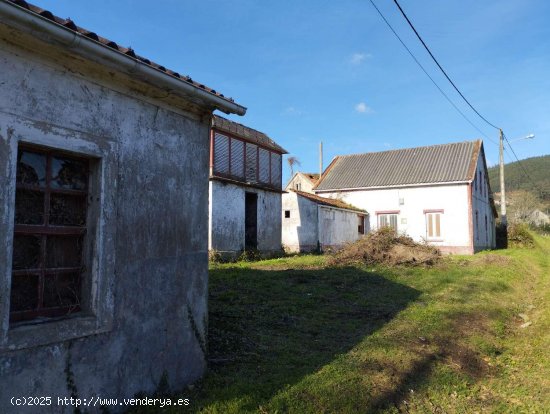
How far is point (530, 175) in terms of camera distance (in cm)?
8669

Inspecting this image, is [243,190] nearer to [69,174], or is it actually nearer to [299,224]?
[299,224]

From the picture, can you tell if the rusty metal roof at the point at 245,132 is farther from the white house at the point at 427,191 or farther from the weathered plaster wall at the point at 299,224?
the white house at the point at 427,191

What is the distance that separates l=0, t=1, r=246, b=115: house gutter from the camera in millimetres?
2967

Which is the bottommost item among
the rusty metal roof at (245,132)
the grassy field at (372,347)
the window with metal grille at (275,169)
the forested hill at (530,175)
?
the grassy field at (372,347)

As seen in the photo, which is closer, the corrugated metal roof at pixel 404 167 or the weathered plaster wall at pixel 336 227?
the weathered plaster wall at pixel 336 227

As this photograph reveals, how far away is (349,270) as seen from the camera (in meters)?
14.4

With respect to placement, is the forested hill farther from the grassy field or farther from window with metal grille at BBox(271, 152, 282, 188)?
the grassy field

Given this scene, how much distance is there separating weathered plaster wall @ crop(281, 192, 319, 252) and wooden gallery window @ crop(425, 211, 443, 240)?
7.25 m

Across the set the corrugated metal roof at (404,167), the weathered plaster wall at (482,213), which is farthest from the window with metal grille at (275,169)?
the weathered plaster wall at (482,213)

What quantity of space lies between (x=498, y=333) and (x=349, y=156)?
2676cm

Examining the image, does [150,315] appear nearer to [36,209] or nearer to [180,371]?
[180,371]

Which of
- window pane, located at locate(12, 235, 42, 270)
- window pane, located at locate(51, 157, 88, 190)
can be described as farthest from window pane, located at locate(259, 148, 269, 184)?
window pane, located at locate(12, 235, 42, 270)

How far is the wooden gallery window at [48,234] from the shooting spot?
134 inches

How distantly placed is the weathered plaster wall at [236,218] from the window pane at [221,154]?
2.41 feet
